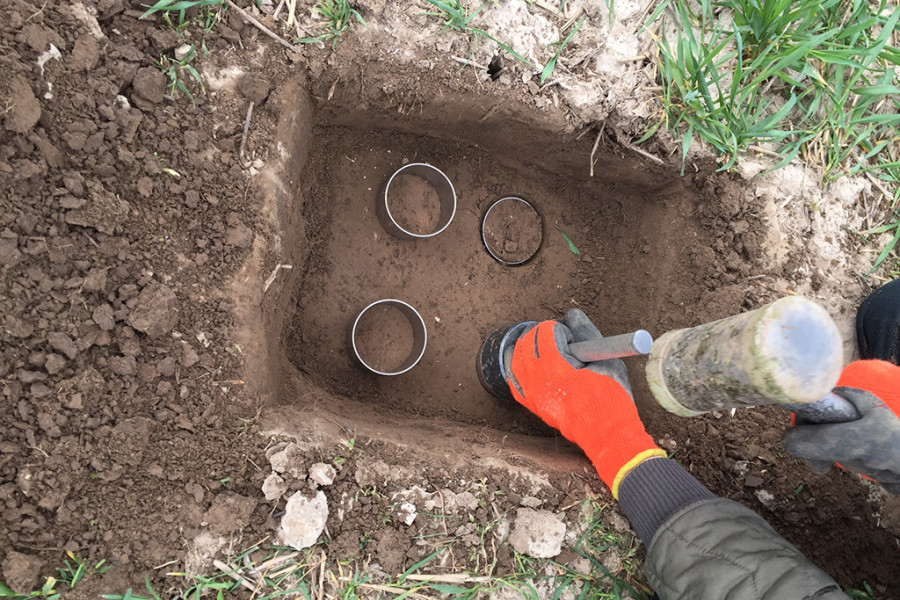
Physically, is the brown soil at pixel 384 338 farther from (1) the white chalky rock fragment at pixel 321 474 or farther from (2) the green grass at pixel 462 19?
(2) the green grass at pixel 462 19

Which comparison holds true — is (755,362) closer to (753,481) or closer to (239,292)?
(753,481)

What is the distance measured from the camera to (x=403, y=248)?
2541 millimetres

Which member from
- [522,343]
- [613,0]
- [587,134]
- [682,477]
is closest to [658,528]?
[682,477]

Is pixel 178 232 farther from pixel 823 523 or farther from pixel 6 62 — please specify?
pixel 823 523

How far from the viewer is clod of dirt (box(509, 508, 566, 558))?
1717 millimetres

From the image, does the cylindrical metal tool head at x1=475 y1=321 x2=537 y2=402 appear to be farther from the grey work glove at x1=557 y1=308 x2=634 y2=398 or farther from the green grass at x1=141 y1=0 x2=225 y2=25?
the green grass at x1=141 y1=0 x2=225 y2=25

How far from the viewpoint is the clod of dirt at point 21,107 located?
142 cm

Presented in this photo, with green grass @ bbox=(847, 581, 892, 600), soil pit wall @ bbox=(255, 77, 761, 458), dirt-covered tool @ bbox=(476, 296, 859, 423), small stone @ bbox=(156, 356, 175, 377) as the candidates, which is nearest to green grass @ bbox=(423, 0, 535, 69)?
soil pit wall @ bbox=(255, 77, 761, 458)

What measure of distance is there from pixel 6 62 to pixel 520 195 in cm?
195

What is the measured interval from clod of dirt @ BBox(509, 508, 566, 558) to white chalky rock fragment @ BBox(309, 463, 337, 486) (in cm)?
61

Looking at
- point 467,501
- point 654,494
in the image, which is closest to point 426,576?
point 467,501

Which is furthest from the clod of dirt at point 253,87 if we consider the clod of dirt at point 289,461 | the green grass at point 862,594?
the green grass at point 862,594

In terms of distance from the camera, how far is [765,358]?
1.03 m

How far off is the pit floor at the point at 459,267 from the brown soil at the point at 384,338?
0.06m
